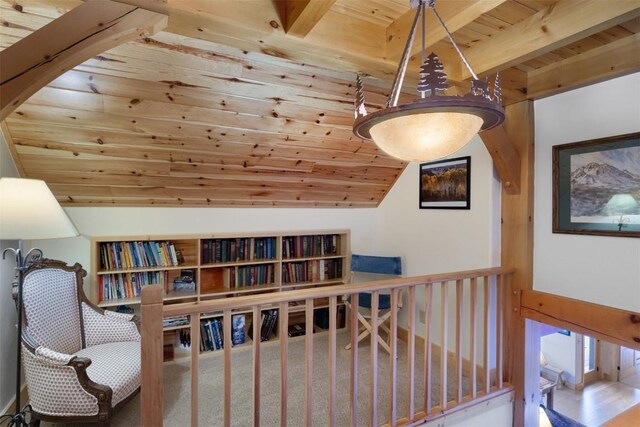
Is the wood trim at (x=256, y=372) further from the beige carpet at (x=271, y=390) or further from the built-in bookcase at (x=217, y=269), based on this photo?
the built-in bookcase at (x=217, y=269)

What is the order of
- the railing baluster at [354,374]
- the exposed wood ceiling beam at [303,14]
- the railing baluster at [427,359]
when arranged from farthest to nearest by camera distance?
the railing baluster at [427,359] < the railing baluster at [354,374] < the exposed wood ceiling beam at [303,14]

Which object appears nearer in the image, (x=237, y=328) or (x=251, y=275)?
(x=237, y=328)

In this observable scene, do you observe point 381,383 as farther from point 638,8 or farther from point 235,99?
point 638,8

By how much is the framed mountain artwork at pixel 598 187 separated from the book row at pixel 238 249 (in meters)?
2.52

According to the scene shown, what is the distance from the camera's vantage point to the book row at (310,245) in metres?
3.53

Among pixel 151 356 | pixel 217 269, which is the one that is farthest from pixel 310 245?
pixel 151 356

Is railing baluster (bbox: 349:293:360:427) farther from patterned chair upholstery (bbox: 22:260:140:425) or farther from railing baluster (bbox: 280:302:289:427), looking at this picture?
patterned chair upholstery (bbox: 22:260:140:425)

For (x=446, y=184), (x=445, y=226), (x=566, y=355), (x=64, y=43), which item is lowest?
(x=566, y=355)

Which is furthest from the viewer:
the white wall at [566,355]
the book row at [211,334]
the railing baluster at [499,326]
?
the white wall at [566,355]

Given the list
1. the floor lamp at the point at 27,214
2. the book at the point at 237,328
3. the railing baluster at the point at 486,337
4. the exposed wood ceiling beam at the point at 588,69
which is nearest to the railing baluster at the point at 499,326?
the railing baluster at the point at 486,337

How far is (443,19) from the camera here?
4.13 ft

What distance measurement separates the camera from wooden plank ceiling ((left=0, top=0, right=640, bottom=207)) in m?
1.34

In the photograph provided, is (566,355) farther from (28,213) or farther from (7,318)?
(7,318)

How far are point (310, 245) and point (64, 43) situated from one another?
9.39 ft
